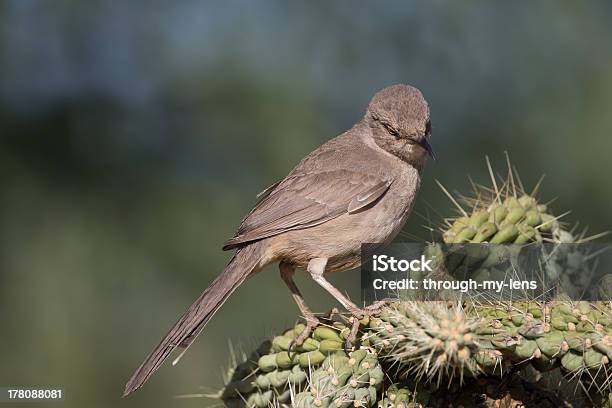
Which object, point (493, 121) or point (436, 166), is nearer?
point (436, 166)

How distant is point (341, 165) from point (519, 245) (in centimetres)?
139

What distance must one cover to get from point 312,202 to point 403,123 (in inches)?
28.1

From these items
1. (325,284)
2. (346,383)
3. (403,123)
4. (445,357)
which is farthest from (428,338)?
(403,123)

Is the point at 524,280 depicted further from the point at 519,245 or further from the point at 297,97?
the point at 297,97

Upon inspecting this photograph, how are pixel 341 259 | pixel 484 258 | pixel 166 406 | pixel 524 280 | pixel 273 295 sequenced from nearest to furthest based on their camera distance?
1. pixel 524 280
2. pixel 484 258
3. pixel 341 259
4. pixel 166 406
5. pixel 273 295

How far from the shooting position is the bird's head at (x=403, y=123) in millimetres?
4938

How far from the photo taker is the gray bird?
471 cm

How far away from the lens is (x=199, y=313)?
430 centimetres

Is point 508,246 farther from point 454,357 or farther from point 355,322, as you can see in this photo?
point 454,357

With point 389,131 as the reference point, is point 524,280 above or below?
below

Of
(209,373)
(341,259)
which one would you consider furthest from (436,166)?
(341,259)

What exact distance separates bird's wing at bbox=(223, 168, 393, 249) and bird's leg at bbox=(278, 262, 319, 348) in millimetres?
316

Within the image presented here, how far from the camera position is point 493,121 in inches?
331

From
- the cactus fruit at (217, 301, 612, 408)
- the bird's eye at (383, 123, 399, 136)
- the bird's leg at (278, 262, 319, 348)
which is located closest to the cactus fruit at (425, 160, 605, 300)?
the cactus fruit at (217, 301, 612, 408)
